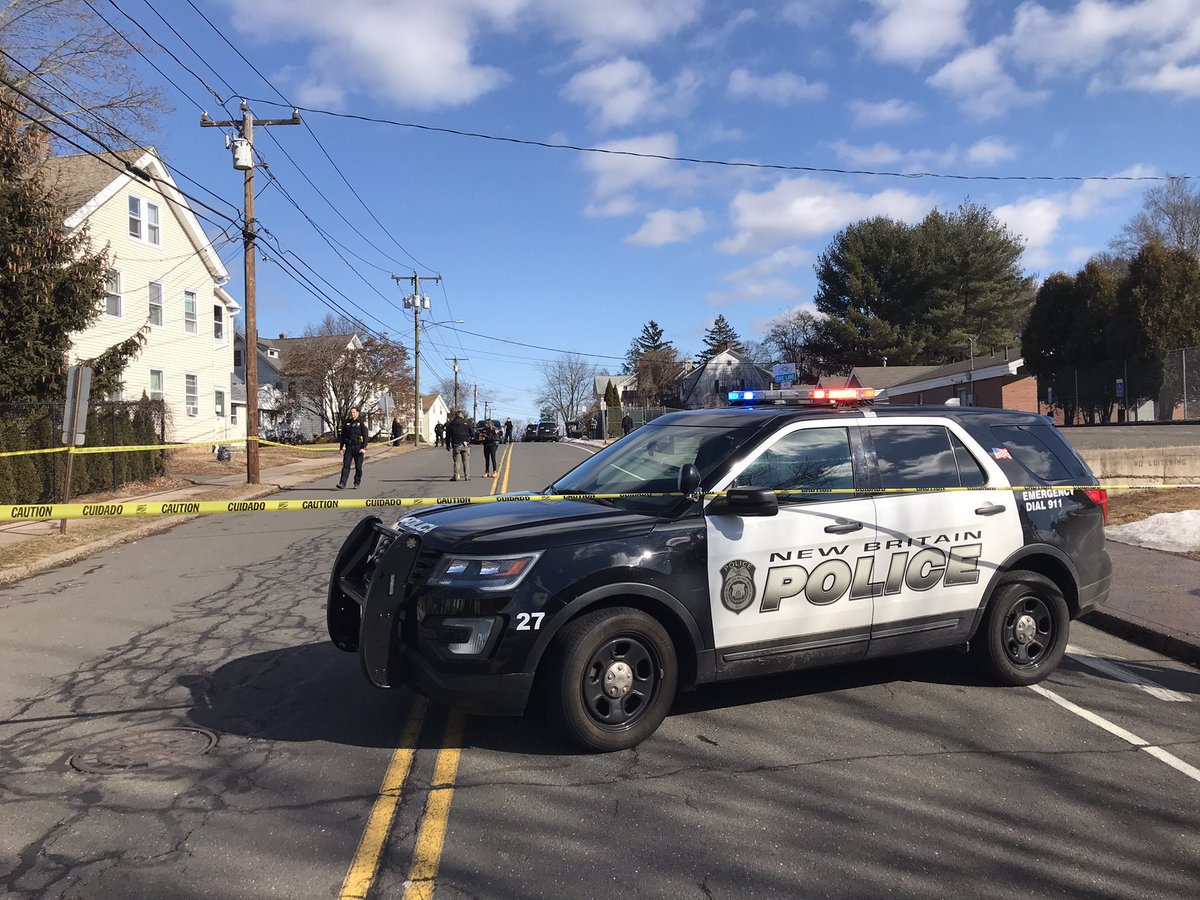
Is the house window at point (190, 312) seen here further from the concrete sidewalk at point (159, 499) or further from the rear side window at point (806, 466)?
the rear side window at point (806, 466)

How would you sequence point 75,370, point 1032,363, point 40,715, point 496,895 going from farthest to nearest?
point 1032,363, point 75,370, point 40,715, point 496,895

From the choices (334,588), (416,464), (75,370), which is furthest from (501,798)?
(416,464)

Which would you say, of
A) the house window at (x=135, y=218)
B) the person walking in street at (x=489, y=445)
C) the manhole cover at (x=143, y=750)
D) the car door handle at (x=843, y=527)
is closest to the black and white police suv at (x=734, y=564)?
the car door handle at (x=843, y=527)

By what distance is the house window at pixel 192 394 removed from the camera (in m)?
32.2

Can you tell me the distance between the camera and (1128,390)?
33750mm

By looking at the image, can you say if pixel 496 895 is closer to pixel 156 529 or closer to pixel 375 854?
Answer: pixel 375 854

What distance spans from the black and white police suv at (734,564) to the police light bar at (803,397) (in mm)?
29

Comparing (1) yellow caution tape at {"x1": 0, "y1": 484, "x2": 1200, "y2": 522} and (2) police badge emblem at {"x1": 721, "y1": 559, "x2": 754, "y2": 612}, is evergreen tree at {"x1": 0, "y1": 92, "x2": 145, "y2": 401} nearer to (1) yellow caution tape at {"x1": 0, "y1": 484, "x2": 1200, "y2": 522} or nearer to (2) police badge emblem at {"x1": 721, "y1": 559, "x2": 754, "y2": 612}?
(1) yellow caution tape at {"x1": 0, "y1": 484, "x2": 1200, "y2": 522}

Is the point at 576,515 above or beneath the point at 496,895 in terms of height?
above

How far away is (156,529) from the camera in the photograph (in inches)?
516

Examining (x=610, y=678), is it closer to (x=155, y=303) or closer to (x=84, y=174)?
(x=155, y=303)

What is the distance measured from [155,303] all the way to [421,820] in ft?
101

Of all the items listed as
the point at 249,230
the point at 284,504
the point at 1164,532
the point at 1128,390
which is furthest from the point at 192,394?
the point at 1128,390

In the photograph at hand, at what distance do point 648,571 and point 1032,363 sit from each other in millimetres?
43312
